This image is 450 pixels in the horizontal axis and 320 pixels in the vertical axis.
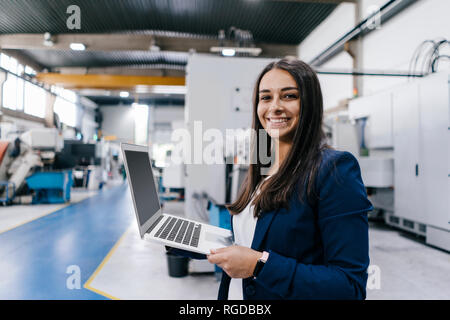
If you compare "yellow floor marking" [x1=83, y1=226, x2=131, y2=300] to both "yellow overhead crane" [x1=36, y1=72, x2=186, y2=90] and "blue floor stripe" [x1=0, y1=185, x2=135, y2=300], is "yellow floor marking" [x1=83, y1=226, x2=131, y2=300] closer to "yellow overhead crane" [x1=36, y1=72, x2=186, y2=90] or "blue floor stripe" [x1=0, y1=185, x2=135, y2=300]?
"blue floor stripe" [x1=0, y1=185, x2=135, y2=300]

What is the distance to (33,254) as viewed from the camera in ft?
9.85

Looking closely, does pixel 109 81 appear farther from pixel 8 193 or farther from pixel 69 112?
pixel 8 193

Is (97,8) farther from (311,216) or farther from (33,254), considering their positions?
(311,216)

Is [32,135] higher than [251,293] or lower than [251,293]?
higher

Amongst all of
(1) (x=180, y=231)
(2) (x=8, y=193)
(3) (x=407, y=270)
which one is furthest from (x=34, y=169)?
(3) (x=407, y=270)

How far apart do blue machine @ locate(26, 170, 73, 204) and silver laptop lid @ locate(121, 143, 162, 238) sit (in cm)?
564


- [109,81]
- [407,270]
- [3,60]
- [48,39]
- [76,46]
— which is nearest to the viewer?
[3,60]

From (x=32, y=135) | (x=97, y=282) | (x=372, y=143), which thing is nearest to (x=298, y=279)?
(x=97, y=282)

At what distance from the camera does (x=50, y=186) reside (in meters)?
5.86

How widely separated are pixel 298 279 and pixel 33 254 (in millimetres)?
3214

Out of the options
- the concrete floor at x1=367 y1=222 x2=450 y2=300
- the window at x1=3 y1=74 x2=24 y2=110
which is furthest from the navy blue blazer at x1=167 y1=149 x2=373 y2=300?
the window at x1=3 y1=74 x2=24 y2=110

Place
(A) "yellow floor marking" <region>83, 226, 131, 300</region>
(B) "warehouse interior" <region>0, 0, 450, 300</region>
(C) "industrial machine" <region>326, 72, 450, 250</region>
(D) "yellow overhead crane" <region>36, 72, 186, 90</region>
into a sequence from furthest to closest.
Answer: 1. (D) "yellow overhead crane" <region>36, 72, 186, 90</region>
2. (C) "industrial machine" <region>326, 72, 450, 250</region>
3. (B) "warehouse interior" <region>0, 0, 450, 300</region>
4. (A) "yellow floor marking" <region>83, 226, 131, 300</region>

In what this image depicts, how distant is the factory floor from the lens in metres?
2.22

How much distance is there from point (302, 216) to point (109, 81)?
9446 mm
